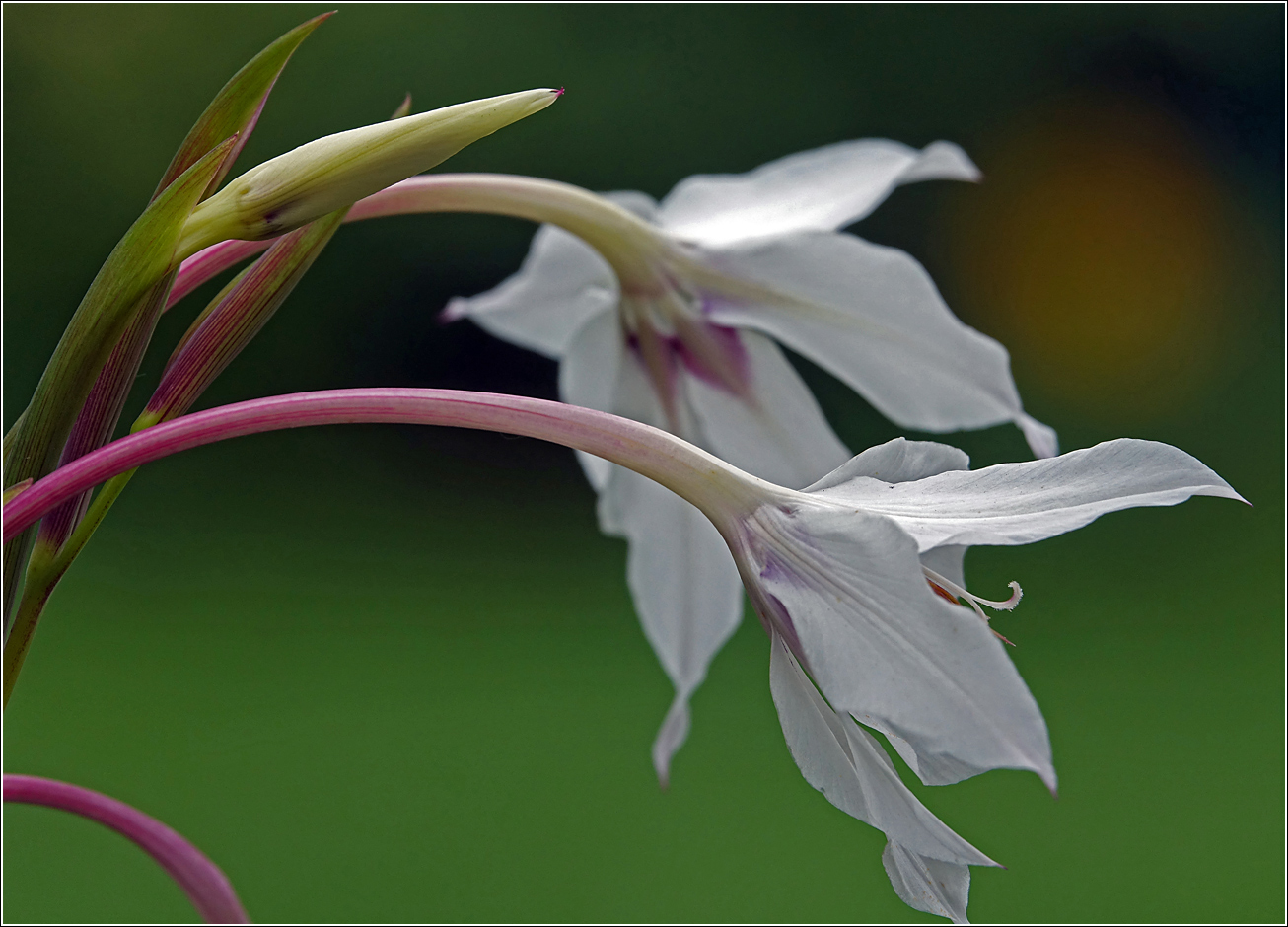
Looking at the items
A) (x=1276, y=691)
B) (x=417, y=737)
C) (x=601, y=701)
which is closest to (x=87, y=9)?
(x=417, y=737)

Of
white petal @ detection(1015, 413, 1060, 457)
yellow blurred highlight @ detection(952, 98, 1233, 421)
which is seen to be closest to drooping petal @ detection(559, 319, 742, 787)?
white petal @ detection(1015, 413, 1060, 457)

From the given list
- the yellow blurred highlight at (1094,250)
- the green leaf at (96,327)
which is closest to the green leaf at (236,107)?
the green leaf at (96,327)

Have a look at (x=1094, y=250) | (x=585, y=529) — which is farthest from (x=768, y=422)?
(x=1094, y=250)

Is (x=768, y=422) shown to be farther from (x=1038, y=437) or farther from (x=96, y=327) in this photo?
(x=96, y=327)

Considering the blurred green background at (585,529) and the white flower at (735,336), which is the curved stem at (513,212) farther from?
the blurred green background at (585,529)

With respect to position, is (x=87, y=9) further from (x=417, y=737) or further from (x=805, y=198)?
(x=805, y=198)

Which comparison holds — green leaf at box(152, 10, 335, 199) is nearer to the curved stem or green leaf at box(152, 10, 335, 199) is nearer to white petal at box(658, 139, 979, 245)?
the curved stem
